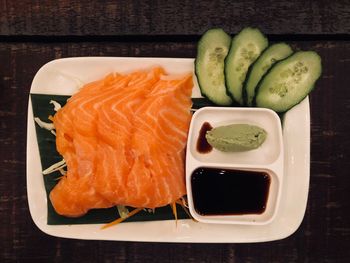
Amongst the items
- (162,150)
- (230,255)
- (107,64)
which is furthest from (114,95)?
(230,255)

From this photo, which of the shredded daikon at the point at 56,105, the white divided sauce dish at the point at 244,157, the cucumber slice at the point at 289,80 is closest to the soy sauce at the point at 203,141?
the white divided sauce dish at the point at 244,157

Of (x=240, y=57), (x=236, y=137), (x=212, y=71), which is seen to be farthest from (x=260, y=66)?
(x=236, y=137)

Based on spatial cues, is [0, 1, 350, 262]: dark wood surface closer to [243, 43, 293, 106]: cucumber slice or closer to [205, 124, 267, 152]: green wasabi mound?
[243, 43, 293, 106]: cucumber slice

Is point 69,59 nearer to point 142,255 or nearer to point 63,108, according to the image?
point 63,108

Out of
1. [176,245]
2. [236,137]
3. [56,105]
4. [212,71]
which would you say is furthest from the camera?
[176,245]

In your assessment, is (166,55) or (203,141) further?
(166,55)

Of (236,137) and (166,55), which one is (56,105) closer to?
(166,55)
